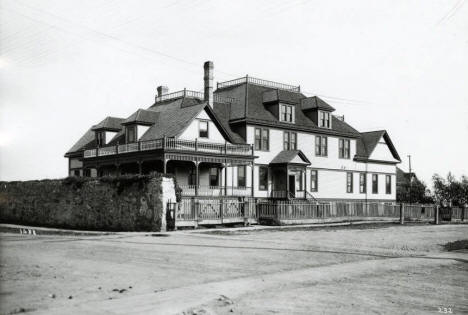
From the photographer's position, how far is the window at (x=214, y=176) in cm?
3841

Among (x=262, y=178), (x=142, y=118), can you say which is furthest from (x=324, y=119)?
(x=142, y=118)

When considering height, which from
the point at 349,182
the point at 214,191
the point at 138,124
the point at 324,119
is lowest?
the point at 214,191

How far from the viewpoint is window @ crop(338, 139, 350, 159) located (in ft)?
156

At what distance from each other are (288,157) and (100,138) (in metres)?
16.0

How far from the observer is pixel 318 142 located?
4534 cm

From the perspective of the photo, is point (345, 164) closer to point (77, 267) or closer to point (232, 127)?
point (232, 127)

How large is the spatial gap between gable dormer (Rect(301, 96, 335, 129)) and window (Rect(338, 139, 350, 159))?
2.32 m

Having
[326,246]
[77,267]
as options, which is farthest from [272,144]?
[77,267]

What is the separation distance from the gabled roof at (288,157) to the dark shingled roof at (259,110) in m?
2.35

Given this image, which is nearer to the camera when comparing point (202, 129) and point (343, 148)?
point (202, 129)

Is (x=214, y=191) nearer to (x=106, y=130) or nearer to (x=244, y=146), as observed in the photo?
(x=244, y=146)

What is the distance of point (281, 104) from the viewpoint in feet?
139

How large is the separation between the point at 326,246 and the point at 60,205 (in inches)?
698

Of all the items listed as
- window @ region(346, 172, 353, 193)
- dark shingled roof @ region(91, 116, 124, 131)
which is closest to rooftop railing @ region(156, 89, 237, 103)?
dark shingled roof @ region(91, 116, 124, 131)
